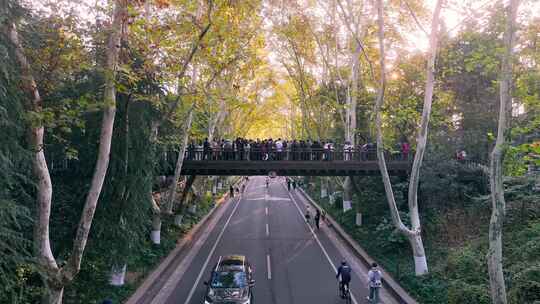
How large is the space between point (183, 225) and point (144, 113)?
1366 cm

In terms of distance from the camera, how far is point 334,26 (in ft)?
80.5

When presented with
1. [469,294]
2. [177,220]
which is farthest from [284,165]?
[469,294]

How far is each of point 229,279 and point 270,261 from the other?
21.0 feet

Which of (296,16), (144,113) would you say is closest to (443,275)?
(144,113)

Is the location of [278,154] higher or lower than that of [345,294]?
higher

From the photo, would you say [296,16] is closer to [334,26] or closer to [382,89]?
[334,26]

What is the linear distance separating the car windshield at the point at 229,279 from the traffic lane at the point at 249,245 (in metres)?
1.38

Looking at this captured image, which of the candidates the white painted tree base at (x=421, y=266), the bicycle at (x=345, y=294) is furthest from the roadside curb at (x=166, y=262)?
the white painted tree base at (x=421, y=266)

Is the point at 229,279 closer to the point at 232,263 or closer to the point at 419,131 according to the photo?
the point at 232,263

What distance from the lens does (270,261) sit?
19.6 meters

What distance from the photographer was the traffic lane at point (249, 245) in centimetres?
1536

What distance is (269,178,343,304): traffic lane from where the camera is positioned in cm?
1480

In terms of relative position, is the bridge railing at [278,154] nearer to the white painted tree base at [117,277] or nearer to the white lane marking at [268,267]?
the white lane marking at [268,267]

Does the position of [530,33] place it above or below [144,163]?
above
